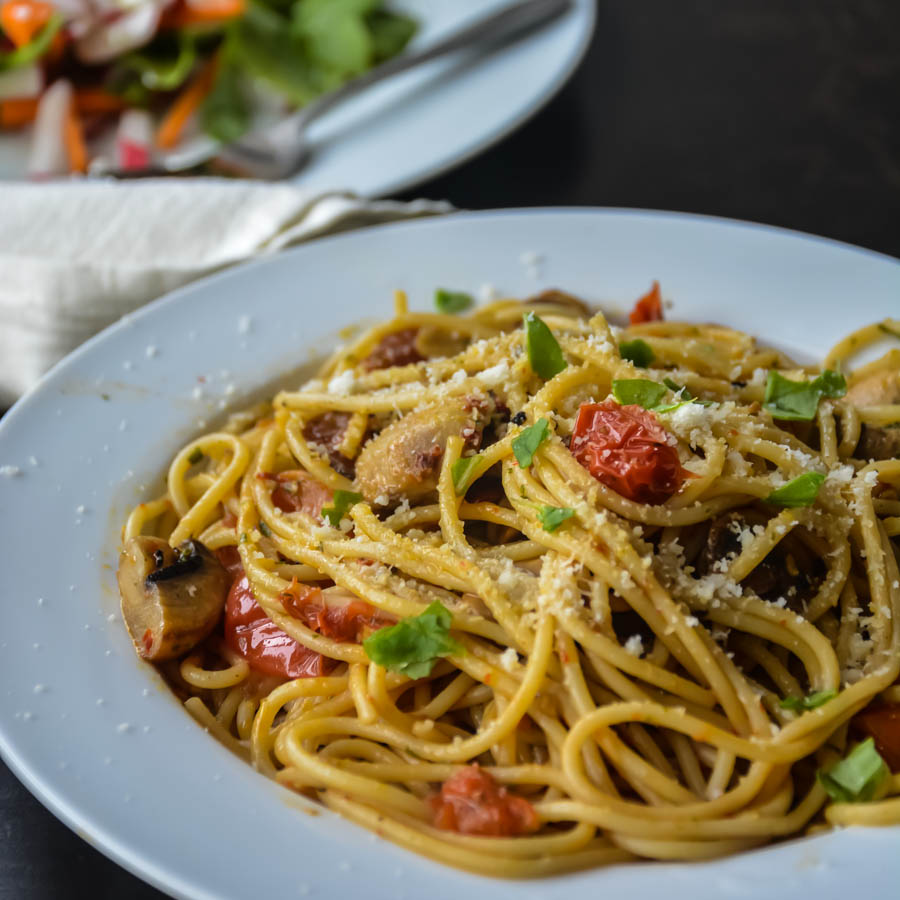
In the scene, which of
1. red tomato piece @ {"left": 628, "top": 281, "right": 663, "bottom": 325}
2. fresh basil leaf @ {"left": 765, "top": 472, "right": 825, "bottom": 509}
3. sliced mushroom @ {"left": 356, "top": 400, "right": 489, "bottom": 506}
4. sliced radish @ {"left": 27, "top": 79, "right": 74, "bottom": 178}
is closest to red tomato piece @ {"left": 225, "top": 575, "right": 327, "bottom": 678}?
sliced mushroom @ {"left": 356, "top": 400, "right": 489, "bottom": 506}

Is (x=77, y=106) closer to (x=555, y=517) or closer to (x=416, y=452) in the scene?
(x=416, y=452)

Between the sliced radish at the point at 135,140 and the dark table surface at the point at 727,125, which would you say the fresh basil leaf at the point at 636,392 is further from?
the sliced radish at the point at 135,140

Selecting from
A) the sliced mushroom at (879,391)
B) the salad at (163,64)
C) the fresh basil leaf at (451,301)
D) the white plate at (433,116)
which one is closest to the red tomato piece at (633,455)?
the sliced mushroom at (879,391)

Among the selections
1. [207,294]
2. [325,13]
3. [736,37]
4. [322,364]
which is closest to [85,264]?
[207,294]

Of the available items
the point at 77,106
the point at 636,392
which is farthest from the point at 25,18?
the point at 636,392

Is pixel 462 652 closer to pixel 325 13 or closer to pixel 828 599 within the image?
pixel 828 599

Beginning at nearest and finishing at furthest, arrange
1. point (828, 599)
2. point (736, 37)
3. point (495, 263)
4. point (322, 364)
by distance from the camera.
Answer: point (828, 599)
point (322, 364)
point (495, 263)
point (736, 37)

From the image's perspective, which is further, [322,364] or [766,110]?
[766,110]
